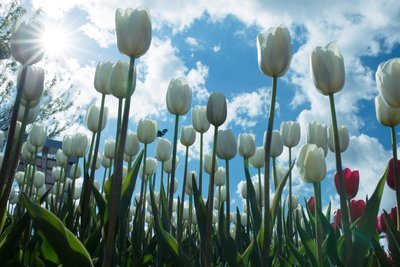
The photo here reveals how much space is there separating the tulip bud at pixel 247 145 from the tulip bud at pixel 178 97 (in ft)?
3.05

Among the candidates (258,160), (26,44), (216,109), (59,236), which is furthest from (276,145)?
(59,236)

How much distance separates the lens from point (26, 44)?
1.88 meters

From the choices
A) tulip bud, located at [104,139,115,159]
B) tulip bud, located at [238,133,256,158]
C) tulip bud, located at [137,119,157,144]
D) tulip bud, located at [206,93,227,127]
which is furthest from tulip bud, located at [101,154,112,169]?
tulip bud, located at [206,93,227,127]

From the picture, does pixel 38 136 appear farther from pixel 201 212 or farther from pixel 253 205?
pixel 253 205

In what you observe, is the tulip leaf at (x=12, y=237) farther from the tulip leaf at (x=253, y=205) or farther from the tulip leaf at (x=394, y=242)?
the tulip leaf at (x=394, y=242)

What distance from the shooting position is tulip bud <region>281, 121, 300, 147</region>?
4004mm

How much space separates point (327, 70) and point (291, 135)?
2086mm

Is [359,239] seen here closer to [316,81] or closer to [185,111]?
[316,81]

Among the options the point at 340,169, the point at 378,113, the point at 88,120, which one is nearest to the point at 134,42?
the point at 340,169

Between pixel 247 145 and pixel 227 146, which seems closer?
pixel 227 146

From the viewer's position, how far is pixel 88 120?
338 cm

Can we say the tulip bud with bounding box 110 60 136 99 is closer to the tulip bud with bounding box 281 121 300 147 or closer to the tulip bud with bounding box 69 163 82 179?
the tulip bud with bounding box 69 163 82 179

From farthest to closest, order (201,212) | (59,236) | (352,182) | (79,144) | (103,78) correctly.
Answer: (79,144) < (352,182) < (103,78) < (201,212) < (59,236)

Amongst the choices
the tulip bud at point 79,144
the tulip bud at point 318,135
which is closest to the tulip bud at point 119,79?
the tulip bud at point 318,135
